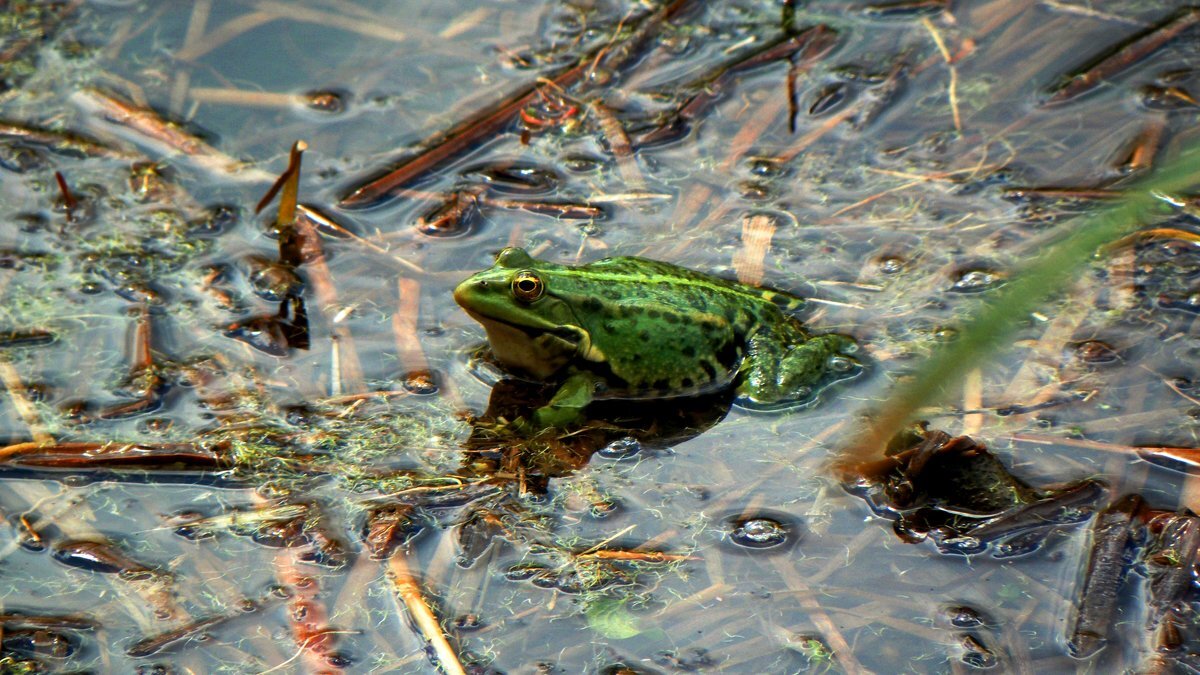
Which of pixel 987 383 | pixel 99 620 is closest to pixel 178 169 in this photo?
pixel 99 620

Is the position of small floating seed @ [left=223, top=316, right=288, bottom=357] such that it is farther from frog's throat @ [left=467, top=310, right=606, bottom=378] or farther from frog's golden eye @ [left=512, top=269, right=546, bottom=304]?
frog's golden eye @ [left=512, top=269, right=546, bottom=304]

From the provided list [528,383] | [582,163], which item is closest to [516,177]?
[582,163]

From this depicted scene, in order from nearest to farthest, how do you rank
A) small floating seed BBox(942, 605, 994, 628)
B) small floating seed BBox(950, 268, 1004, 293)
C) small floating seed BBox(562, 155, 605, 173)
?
small floating seed BBox(942, 605, 994, 628)
small floating seed BBox(950, 268, 1004, 293)
small floating seed BBox(562, 155, 605, 173)

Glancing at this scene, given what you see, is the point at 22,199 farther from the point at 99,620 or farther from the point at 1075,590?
the point at 1075,590

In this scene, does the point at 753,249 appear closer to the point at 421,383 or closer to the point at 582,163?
the point at 582,163

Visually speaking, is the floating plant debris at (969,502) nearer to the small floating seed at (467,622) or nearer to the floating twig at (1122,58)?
the small floating seed at (467,622)

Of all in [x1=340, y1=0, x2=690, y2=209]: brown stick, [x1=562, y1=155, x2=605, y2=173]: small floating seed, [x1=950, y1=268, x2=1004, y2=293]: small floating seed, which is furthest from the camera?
[x1=562, y1=155, x2=605, y2=173]: small floating seed

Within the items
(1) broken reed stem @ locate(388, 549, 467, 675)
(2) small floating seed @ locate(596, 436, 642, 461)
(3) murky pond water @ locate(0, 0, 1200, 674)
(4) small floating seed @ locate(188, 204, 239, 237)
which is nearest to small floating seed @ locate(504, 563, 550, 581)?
(3) murky pond water @ locate(0, 0, 1200, 674)

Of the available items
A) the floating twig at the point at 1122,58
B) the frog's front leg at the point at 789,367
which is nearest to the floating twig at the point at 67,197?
the frog's front leg at the point at 789,367
